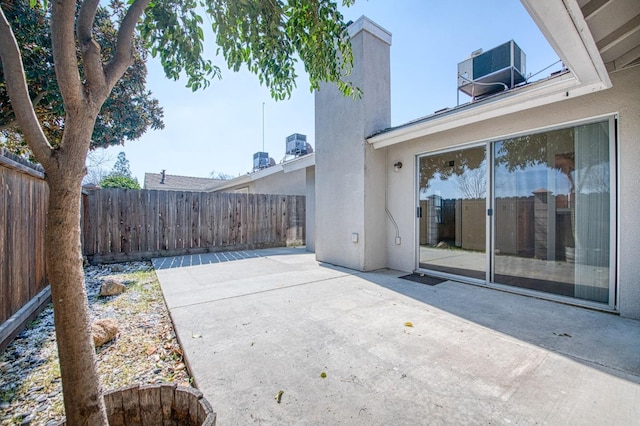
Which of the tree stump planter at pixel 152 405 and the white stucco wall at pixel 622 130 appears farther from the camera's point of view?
the white stucco wall at pixel 622 130

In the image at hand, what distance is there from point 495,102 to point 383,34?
3.45m

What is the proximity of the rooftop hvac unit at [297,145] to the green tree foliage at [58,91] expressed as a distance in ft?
20.1

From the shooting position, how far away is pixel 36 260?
12.4ft

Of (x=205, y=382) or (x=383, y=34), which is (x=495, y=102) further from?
(x=205, y=382)

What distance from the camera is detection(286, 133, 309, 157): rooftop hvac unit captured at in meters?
13.1

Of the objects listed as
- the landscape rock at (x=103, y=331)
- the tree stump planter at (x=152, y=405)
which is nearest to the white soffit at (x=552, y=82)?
the tree stump planter at (x=152, y=405)

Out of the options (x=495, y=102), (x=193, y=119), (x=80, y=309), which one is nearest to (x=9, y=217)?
(x=80, y=309)

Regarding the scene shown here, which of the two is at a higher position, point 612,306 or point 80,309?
point 80,309

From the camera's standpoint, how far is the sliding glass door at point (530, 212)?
3.69m

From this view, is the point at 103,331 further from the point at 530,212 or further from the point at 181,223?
the point at 181,223

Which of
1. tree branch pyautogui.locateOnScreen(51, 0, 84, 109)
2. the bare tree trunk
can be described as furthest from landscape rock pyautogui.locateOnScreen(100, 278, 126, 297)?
tree branch pyautogui.locateOnScreen(51, 0, 84, 109)

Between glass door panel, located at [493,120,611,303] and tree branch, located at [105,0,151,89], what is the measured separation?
A: 4982mm

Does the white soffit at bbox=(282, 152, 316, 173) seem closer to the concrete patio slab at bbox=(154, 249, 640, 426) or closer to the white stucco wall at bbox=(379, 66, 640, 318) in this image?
the white stucco wall at bbox=(379, 66, 640, 318)

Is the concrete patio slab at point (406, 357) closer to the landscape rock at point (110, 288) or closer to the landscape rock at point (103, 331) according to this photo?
the landscape rock at point (103, 331)
